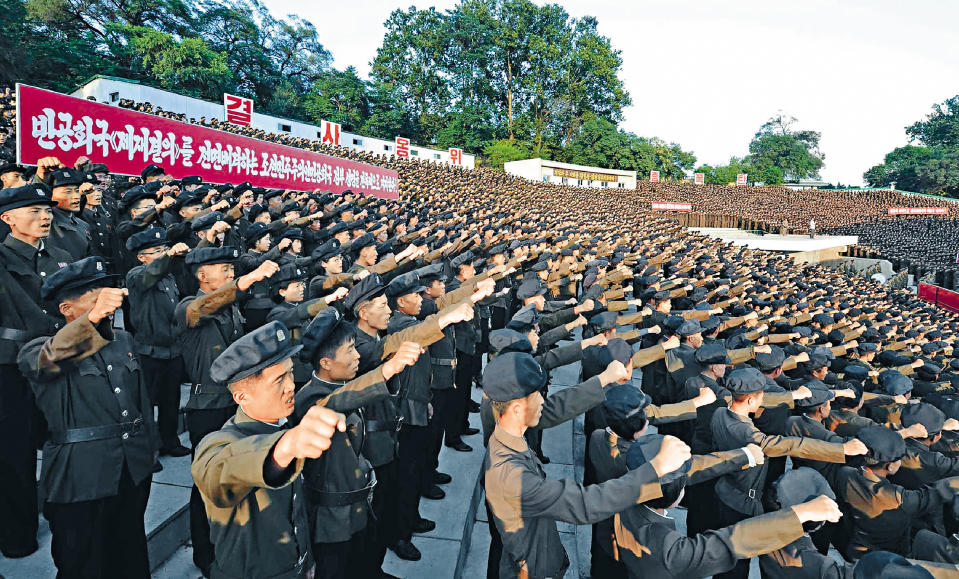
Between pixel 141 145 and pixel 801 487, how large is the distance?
29.6 ft

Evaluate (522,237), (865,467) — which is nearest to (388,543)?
(865,467)

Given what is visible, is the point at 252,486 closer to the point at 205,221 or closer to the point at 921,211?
the point at 205,221

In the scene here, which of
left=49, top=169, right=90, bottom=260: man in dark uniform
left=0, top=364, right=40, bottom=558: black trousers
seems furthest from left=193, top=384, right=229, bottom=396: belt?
left=49, top=169, right=90, bottom=260: man in dark uniform

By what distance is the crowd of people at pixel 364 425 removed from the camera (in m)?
2.07

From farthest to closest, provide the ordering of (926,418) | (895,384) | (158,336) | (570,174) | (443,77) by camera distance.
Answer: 1. (443,77)
2. (570,174)
3. (895,384)
4. (926,418)
5. (158,336)

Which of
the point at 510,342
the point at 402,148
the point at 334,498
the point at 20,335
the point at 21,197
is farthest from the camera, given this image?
the point at 402,148

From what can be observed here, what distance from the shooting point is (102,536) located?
106 inches

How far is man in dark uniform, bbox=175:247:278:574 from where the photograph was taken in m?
3.15

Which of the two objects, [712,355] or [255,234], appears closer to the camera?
[712,355]

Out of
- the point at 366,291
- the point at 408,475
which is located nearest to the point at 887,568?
the point at 408,475

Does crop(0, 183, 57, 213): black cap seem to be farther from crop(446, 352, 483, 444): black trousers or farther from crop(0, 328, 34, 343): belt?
crop(446, 352, 483, 444): black trousers

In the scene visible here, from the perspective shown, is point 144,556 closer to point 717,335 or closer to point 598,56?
point 717,335

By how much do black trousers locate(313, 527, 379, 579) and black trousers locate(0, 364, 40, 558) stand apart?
1.85 metres

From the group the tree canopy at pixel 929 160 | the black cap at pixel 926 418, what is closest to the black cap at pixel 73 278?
the black cap at pixel 926 418
